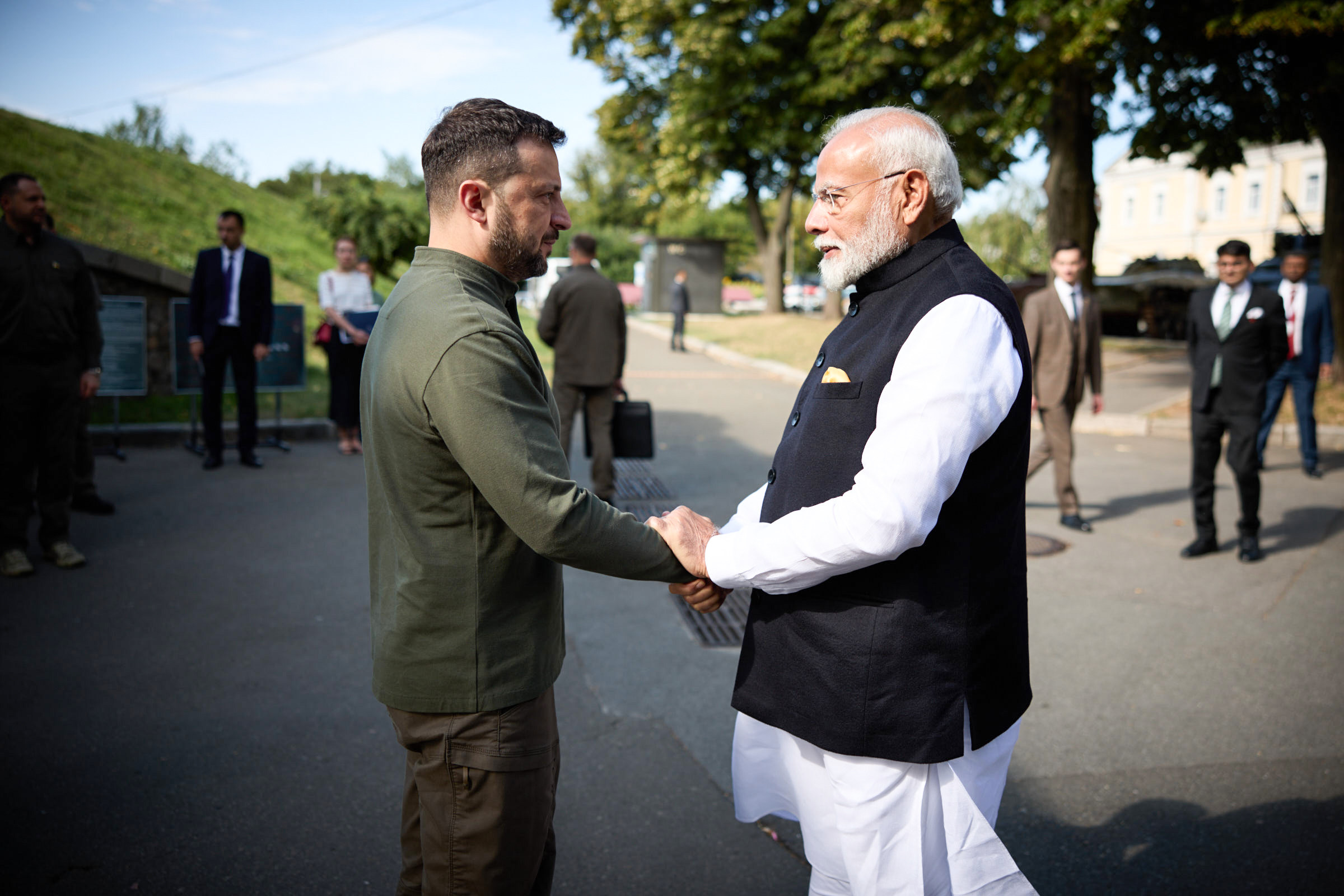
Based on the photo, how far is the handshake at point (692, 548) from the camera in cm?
217

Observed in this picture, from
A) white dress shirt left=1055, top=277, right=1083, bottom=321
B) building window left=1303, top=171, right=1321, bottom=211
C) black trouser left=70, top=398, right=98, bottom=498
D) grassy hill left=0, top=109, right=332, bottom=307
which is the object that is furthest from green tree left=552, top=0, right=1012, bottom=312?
building window left=1303, top=171, right=1321, bottom=211

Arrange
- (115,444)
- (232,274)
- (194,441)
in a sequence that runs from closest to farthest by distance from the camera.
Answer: (232,274), (115,444), (194,441)

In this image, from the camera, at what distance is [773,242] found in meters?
31.1

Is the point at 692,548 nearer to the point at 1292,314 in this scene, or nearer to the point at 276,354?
the point at 276,354

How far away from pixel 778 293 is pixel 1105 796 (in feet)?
95.0

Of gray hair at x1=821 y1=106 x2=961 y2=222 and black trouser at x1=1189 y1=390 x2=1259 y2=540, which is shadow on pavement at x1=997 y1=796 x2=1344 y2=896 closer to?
gray hair at x1=821 y1=106 x2=961 y2=222

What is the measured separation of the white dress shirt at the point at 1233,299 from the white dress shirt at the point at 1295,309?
357cm

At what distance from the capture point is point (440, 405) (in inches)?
73.7

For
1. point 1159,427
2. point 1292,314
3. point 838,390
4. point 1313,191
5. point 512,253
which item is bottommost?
point 1159,427

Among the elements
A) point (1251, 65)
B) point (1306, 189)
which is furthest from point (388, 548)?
point (1306, 189)

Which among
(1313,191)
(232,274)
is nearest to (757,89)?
(232,274)

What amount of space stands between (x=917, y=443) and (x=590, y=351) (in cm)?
608

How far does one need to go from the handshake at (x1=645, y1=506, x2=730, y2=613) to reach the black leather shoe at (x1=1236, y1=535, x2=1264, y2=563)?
581 cm

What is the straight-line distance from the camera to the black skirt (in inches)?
389
